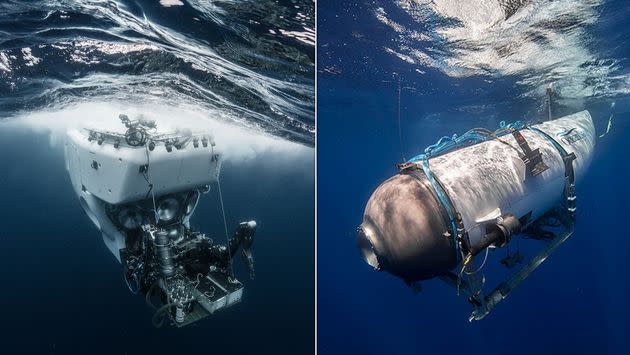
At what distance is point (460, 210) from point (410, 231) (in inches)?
20.1

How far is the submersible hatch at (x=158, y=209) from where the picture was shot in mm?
4844

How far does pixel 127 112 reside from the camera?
23.8 feet

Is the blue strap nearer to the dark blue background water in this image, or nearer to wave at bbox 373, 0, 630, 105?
wave at bbox 373, 0, 630, 105

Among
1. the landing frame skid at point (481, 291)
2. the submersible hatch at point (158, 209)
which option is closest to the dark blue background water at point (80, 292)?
the submersible hatch at point (158, 209)

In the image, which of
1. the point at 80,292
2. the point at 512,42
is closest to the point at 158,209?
the point at 512,42

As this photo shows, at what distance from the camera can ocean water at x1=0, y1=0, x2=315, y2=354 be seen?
4.63 m

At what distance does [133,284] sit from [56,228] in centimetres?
1151

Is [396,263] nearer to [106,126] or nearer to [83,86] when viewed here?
[106,126]

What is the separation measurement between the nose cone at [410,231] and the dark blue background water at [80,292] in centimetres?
489

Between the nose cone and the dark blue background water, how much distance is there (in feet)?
16.0

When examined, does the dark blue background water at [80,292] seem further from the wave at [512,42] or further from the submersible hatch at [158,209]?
the wave at [512,42]

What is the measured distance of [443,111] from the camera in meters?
17.0

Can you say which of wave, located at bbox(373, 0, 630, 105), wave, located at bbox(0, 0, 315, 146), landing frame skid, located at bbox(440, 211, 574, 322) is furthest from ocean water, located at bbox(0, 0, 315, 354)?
landing frame skid, located at bbox(440, 211, 574, 322)

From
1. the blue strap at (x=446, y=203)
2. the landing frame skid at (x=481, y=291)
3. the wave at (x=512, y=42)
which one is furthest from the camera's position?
the wave at (x=512, y=42)
